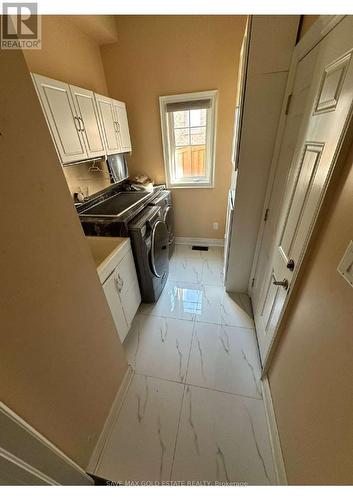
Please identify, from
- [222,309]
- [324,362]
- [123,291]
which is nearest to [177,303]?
[222,309]

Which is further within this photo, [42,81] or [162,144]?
[162,144]

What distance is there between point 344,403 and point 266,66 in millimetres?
1790

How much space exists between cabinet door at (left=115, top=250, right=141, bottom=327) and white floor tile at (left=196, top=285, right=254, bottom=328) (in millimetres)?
650

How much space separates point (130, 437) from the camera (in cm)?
118

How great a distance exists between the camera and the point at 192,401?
1.33m

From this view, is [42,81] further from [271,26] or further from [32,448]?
[32,448]

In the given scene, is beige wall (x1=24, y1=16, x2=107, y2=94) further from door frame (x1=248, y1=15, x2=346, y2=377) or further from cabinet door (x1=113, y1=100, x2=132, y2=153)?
door frame (x1=248, y1=15, x2=346, y2=377)

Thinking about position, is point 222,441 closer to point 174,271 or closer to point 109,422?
point 109,422

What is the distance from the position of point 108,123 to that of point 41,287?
200 centimetres

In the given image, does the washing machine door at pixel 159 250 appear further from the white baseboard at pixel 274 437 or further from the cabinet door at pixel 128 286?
the white baseboard at pixel 274 437

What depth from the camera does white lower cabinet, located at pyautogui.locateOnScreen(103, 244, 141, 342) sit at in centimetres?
145

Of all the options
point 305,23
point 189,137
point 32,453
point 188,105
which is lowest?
point 32,453

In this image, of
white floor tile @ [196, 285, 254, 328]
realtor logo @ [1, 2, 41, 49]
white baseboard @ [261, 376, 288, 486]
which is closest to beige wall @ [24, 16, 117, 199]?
realtor logo @ [1, 2, 41, 49]
